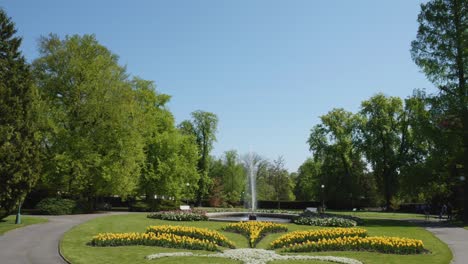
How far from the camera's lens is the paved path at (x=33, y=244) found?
1648 cm

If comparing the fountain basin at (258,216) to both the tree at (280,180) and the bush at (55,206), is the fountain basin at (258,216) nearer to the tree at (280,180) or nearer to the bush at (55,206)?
the bush at (55,206)

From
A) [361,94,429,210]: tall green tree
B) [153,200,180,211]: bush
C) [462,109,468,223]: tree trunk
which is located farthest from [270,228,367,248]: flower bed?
[361,94,429,210]: tall green tree

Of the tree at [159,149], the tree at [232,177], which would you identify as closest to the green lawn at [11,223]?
the tree at [159,149]

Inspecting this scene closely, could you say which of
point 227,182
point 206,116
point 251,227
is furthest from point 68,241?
point 227,182

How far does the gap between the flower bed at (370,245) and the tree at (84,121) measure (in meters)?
24.8

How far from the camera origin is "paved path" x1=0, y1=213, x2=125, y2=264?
16484mm

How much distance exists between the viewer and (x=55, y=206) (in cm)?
3541

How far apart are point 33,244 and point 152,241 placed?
577 cm

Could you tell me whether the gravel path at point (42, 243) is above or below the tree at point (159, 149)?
below

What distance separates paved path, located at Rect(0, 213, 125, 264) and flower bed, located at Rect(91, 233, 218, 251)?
206cm

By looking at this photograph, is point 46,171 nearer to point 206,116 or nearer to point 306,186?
point 206,116

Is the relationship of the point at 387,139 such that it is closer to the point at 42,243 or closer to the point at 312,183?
the point at 312,183

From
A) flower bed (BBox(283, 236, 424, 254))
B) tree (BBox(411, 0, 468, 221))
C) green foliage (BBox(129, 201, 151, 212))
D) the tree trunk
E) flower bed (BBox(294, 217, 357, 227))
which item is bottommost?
flower bed (BBox(283, 236, 424, 254))

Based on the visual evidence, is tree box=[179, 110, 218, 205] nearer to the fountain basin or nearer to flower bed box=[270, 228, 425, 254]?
the fountain basin
